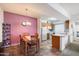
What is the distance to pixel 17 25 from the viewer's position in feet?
10.1

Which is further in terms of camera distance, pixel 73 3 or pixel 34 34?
pixel 34 34

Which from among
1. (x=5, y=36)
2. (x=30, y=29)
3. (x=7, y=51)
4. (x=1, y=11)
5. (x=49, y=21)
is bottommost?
(x=7, y=51)

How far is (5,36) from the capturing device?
10.3ft

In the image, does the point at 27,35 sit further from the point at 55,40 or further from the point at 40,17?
the point at 55,40

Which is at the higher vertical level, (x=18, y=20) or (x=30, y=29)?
(x=18, y=20)

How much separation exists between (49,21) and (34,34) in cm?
61

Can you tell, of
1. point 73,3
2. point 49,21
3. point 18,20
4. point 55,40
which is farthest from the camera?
point 55,40

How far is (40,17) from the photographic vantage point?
3.18 meters

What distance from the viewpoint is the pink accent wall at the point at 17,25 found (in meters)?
2.99

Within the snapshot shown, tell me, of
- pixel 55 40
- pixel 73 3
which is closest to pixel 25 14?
pixel 73 3

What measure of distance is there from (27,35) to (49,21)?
790 mm

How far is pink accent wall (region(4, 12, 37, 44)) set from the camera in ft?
9.80

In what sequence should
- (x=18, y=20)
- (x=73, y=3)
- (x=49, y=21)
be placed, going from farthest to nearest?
(x=49, y=21)
(x=18, y=20)
(x=73, y=3)

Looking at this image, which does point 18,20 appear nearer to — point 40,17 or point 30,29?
point 30,29
